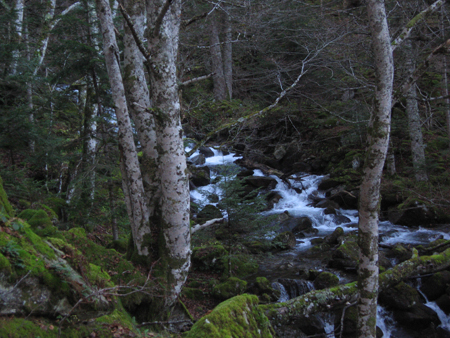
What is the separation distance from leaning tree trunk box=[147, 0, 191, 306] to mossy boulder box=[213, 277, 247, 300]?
2087 millimetres

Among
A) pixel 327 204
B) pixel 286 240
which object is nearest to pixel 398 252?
pixel 286 240

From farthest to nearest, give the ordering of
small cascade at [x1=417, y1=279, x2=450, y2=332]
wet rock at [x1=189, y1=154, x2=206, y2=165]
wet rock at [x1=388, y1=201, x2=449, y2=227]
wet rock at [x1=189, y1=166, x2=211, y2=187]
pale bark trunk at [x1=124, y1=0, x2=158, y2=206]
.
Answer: wet rock at [x1=189, y1=154, x2=206, y2=165] → wet rock at [x1=189, y1=166, x2=211, y2=187] → wet rock at [x1=388, y1=201, x2=449, y2=227] → small cascade at [x1=417, y1=279, x2=450, y2=332] → pale bark trunk at [x1=124, y1=0, x2=158, y2=206]

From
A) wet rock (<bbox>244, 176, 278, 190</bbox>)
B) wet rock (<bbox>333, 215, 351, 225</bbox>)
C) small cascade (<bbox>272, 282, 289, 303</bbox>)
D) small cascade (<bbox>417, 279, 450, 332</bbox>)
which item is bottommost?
small cascade (<bbox>417, 279, 450, 332</bbox>)

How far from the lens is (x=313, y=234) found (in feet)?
37.0

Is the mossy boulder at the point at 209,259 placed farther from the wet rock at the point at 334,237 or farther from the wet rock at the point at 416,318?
the wet rock at the point at 416,318

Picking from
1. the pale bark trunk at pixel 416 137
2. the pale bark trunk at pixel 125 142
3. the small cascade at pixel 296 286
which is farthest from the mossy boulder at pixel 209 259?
the pale bark trunk at pixel 416 137

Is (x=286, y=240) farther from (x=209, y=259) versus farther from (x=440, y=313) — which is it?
(x=440, y=313)

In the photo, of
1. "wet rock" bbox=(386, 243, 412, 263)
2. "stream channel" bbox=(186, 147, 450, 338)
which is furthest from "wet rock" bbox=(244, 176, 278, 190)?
"wet rock" bbox=(386, 243, 412, 263)

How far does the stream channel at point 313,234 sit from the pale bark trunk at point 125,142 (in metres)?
3.06

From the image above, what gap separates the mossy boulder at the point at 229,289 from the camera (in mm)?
6867

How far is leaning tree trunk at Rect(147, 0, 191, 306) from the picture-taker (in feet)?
15.0

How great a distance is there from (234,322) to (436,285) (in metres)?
6.02

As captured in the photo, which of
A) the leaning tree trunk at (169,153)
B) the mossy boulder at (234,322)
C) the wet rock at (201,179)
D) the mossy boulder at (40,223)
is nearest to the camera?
the mossy boulder at (234,322)

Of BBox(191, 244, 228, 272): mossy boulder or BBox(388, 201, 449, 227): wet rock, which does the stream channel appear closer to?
BBox(388, 201, 449, 227): wet rock
